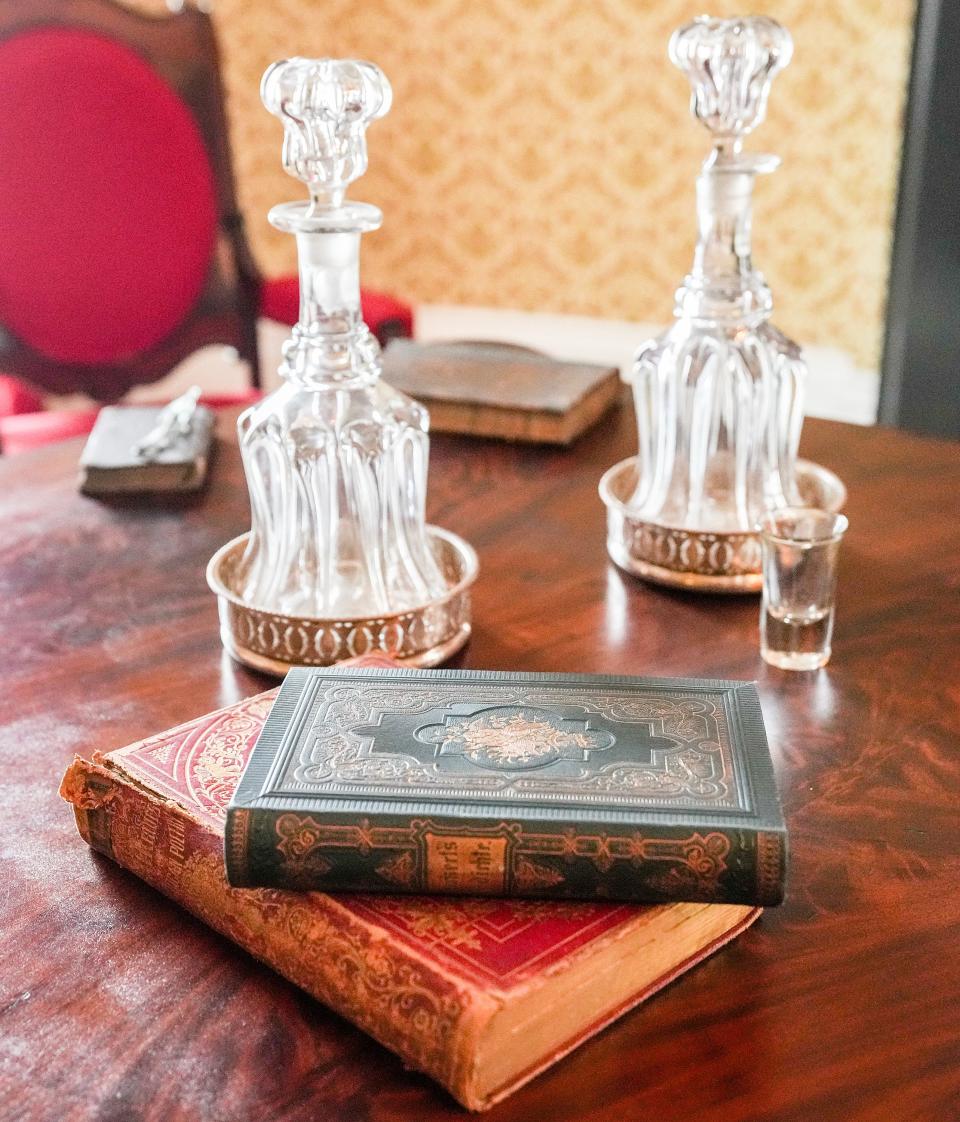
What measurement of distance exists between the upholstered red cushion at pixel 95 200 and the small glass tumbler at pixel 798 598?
1.47 meters

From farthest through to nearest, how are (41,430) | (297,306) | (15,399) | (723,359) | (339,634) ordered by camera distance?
(297,306), (15,399), (41,430), (723,359), (339,634)

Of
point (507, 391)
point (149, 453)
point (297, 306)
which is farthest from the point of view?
point (297, 306)

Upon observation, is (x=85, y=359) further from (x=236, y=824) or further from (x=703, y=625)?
(x=236, y=824)

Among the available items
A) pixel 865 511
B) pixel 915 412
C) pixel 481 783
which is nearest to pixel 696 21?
pixel 865 511

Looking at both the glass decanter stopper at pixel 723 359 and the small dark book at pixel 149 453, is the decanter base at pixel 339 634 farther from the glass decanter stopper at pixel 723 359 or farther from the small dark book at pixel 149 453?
the small dark book at pixel 149 453

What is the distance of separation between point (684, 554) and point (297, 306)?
1.14 metres

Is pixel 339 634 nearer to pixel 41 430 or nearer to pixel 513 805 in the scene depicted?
pixel 513 805

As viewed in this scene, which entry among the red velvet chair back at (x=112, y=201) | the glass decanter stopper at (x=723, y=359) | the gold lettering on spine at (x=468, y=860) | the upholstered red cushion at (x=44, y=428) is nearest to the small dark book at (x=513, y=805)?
the gold lettering on spine at (x=468, y=860)

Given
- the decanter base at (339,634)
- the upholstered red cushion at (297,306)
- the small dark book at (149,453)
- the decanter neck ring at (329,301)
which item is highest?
the decanter neck ring at (329,301)

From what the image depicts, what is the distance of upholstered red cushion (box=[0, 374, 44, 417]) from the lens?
70.7 inches

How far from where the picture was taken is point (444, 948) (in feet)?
1.90

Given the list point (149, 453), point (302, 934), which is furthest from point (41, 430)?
point (302, 934)

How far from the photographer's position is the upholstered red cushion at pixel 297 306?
6.34ft

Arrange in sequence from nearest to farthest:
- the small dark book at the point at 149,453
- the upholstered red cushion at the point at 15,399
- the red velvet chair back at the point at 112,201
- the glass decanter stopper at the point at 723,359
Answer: the glass decanter stopper at the point at 723,359
the small dark book at the point at 149,453
the upholstered red cushion at the point at 15,399
the red velvet chair back at the point at 112,201
